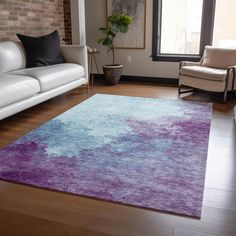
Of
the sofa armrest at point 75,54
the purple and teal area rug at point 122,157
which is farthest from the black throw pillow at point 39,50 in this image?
the purple and teal area rug at point 122,157

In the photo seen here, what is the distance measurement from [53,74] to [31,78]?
0.37 m

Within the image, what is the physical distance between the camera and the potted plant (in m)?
4.67

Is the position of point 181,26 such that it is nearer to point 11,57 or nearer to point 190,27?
point 190,27

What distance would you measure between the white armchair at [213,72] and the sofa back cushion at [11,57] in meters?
2.29

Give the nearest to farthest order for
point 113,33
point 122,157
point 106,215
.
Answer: point 106,215 < point 122,157 < point 113,33

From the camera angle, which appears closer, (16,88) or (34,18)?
(16,88)

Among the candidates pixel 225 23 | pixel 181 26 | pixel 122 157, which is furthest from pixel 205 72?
pixel 122 157

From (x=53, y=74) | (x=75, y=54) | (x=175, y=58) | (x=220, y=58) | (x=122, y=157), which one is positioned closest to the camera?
(x=122, y=157)

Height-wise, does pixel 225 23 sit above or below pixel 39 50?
above

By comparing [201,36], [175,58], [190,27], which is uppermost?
[190,27]

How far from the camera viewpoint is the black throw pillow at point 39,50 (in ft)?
12.2

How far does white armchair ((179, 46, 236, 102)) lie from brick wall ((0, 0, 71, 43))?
2.37m

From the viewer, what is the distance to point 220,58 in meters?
4.09

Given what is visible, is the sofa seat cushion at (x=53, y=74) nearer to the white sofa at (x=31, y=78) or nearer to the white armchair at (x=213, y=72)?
the white sofa at (x=31, y=78)
